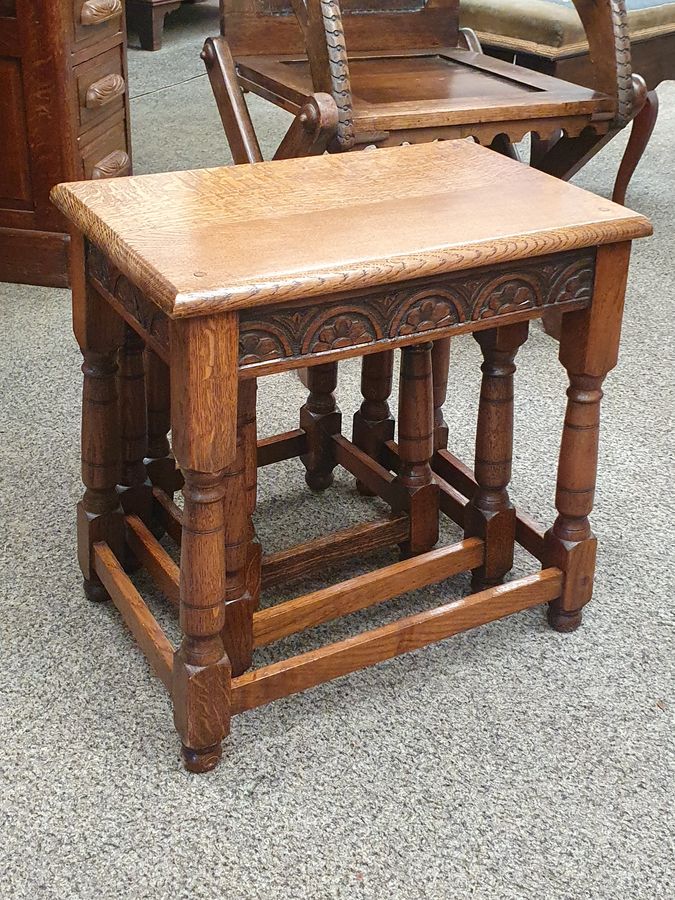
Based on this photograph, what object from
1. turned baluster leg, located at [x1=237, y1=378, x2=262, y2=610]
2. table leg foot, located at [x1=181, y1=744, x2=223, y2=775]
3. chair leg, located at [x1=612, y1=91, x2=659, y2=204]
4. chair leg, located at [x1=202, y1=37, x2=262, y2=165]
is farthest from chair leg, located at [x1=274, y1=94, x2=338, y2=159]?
chair leg, located at [x1=612, y1=91, x2=659, y2=204]

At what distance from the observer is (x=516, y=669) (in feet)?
4.69

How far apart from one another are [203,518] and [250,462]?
12cm

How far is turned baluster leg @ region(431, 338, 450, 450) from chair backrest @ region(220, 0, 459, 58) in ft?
2.54

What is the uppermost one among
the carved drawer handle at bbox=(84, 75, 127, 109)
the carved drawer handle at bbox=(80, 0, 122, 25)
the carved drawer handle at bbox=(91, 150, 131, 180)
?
the carved drawer handle at bbox=(80, 0, 122, 25)

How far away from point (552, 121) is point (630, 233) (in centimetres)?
89

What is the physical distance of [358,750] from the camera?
1286 mm

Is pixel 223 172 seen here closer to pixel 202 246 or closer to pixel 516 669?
pixel 202 246

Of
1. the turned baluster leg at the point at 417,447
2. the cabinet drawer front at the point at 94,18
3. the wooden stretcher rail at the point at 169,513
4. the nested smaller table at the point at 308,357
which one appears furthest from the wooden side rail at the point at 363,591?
the cabinet drawer front at the point at 94,18

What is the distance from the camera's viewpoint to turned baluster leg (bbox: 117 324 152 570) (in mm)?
1456

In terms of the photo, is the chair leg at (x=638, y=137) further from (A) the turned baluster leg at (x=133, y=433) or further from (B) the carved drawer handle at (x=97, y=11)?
(A) the turned baluster leg at (x=133, y=433)

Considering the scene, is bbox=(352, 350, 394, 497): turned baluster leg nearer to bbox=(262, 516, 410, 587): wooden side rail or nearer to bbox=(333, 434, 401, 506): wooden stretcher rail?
bbox=(333, 434, 401, 506): wooden stretcher rail

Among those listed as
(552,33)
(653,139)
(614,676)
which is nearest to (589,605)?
(614,676)

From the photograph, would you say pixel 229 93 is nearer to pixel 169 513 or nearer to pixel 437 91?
pixel 437 91

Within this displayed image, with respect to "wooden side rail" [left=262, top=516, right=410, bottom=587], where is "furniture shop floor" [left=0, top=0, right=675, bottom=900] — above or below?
below
